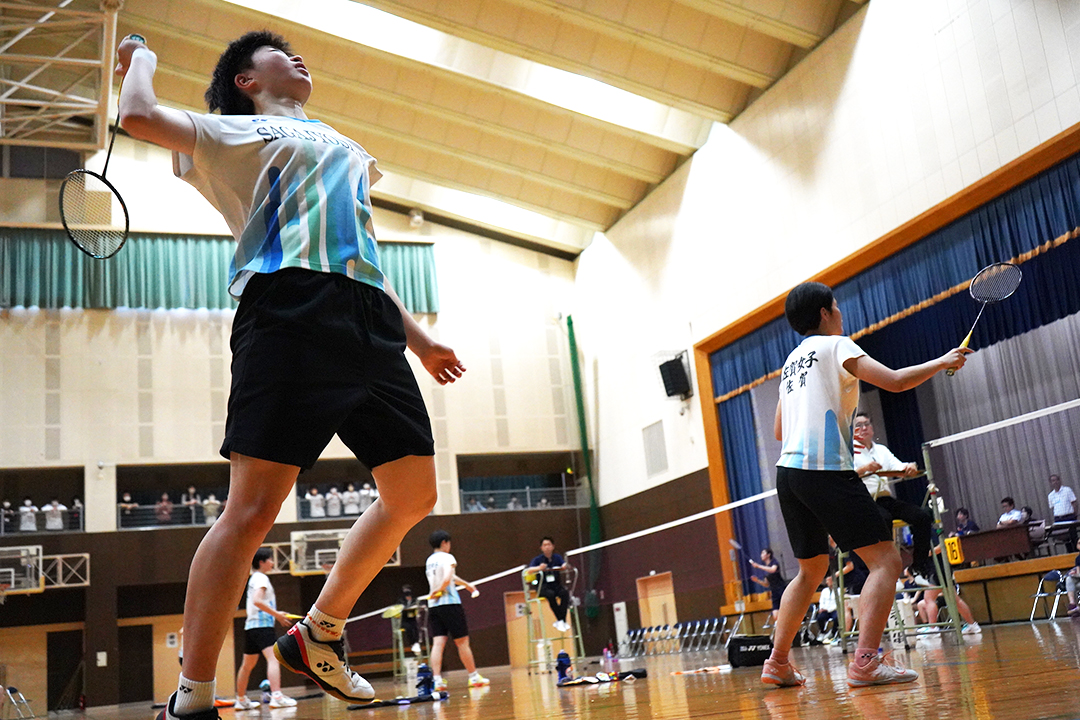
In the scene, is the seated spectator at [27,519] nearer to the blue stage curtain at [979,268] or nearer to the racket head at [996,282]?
the blue stage curtain at [979,268]

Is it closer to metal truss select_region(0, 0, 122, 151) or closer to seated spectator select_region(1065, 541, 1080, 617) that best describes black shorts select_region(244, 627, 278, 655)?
seated spectator select_region(1065, 541, 1080, 617)

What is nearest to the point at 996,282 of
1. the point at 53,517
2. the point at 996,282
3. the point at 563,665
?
the point at 996,282

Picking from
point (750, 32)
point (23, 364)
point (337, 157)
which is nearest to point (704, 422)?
point (750, 32)

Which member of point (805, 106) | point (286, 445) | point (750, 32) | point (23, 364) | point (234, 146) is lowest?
point (286, 445)

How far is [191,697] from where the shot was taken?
2014 millimetres

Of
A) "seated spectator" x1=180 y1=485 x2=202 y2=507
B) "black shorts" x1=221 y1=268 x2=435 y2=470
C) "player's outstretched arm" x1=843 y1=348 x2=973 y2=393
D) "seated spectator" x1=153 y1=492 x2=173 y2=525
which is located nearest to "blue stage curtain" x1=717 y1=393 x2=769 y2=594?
"seated spectator" x1=180 y1=485 x2=202 y2=507

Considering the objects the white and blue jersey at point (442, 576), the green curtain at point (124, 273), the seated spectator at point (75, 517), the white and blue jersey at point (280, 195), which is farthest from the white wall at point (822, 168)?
the seated spectator at point (75, 517)

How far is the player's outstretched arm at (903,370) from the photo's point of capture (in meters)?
3.65

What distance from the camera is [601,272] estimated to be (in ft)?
77.3

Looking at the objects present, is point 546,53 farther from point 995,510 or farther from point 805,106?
point 995,510

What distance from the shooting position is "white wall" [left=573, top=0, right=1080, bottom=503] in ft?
40.3

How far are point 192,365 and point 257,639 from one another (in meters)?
14.0

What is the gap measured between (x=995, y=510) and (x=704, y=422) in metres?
7.75

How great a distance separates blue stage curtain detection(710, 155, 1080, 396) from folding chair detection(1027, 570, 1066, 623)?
353 cm
